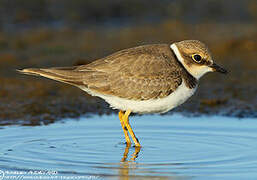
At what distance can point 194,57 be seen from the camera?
355 inches

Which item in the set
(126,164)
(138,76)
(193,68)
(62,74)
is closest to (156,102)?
(138,76)

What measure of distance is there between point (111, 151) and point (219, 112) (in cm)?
A: 309

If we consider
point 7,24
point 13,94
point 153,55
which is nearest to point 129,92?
point 153,55

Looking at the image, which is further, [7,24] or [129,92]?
[7,24]

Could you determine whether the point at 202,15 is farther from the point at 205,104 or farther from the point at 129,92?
the point at 129,92

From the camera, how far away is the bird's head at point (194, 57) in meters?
9.00

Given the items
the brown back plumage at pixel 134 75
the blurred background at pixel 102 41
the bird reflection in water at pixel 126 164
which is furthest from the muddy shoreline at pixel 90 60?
the bird reflection in water at pixel 126 164

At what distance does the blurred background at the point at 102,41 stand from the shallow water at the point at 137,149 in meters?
0.73

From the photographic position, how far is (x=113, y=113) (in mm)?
11148

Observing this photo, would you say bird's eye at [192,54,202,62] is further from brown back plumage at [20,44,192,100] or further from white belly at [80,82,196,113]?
white belly at [80,82,196,113]

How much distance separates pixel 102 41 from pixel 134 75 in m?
7.06

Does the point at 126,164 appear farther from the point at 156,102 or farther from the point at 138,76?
the point at 138,76

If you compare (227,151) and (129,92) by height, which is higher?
(129,92)

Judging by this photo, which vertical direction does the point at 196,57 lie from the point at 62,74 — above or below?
above
